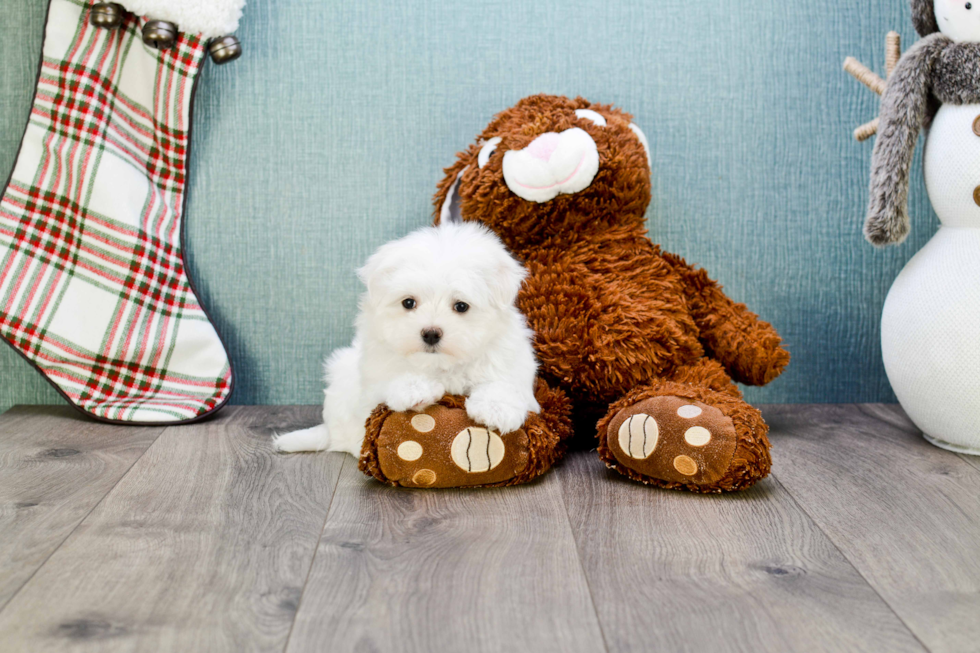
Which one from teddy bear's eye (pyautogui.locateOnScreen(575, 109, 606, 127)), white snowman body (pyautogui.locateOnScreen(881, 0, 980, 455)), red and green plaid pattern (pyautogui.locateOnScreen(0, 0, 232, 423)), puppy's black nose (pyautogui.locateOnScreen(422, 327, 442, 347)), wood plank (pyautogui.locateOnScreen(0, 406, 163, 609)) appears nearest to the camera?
wood plank (pyautogui.locateOnScreen(0, 406, 163, 609))

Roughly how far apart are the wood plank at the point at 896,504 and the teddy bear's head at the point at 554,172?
20.7 inches

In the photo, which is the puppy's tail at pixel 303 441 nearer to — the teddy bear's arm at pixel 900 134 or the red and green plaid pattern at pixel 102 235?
the red and green plaid pattern at pixel 102 235

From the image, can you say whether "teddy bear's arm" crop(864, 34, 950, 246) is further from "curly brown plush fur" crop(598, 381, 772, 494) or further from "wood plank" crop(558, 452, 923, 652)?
"wood plank" crop(558, 452, 923, 652)

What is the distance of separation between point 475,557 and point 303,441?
53 cm

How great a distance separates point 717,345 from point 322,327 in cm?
79

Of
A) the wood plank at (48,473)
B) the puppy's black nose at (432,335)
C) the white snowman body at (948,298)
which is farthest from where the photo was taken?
the white snowman body at (948,298)

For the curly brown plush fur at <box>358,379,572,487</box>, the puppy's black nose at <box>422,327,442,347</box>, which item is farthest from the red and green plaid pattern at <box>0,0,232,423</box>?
the puppy's black nose at <box>422,327,442,347</box>

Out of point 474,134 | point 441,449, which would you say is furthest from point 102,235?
Result: point 441,449

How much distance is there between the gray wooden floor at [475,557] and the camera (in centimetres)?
83

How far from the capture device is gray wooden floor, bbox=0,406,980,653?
2.72 feet

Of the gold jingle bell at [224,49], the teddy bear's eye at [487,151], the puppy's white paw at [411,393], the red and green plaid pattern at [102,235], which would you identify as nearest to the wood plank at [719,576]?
the puppy's white paw at [411,393]

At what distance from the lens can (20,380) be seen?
1719 mm

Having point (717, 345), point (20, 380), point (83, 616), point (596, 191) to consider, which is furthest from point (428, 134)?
point (83, 616)

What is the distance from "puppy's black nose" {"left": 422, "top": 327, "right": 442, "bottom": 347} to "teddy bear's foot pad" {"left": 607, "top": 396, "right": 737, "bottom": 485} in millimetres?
316
